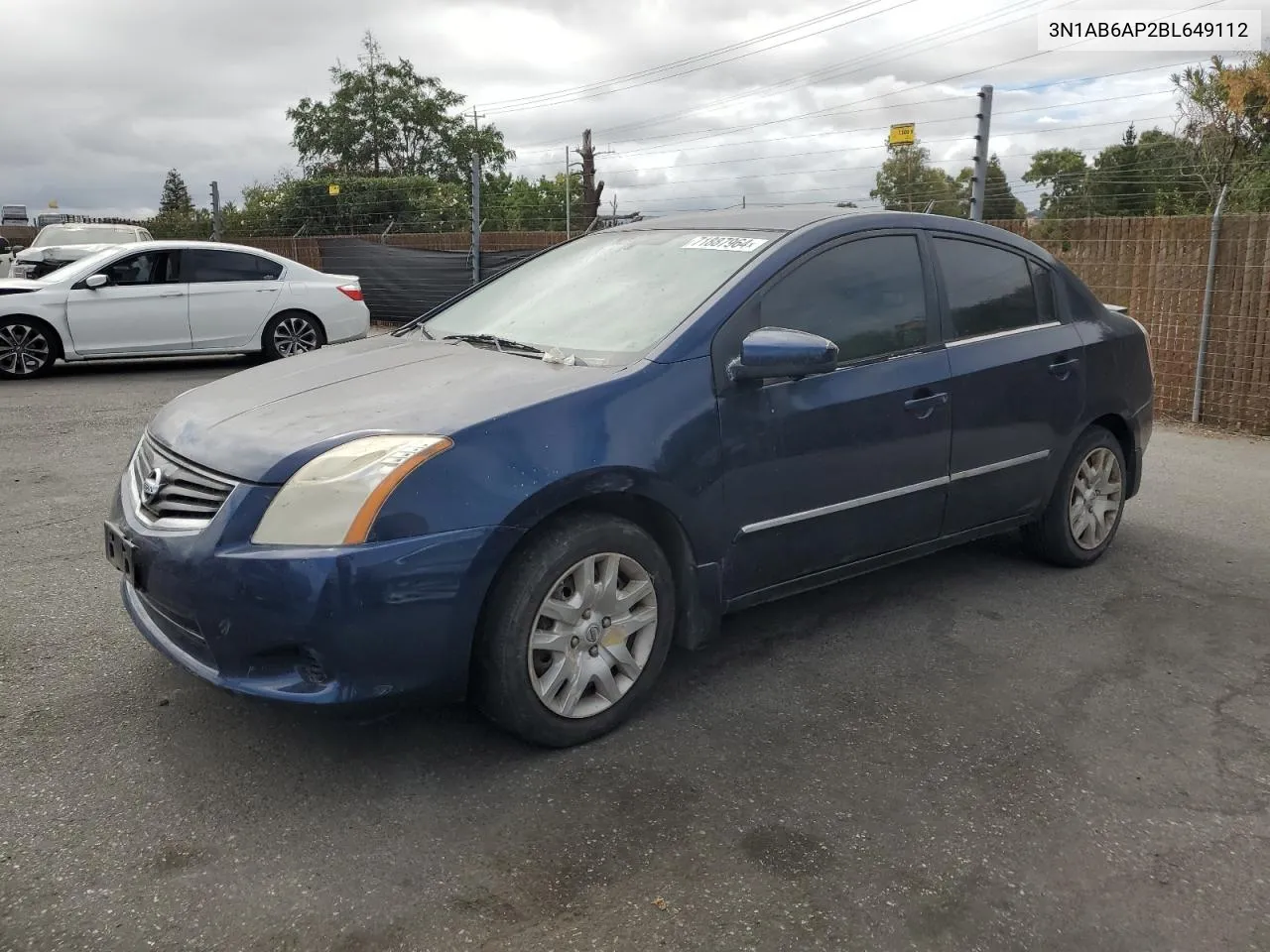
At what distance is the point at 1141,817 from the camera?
112 inches

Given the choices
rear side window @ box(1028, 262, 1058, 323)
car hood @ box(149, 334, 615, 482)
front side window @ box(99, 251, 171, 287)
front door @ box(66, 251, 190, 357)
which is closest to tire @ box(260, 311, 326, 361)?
front door @ box(66, 251, 190, 357)

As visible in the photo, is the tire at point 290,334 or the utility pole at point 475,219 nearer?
the tire at point 290,334

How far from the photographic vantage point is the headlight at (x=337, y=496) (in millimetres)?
2746

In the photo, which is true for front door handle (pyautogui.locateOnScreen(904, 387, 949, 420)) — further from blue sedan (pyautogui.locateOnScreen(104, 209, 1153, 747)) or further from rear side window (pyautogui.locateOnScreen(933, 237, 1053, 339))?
rear side window (pyautogui.locateOnScreen(933, 237, 1053, 339))

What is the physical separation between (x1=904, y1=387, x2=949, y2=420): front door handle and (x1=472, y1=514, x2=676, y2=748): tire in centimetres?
123

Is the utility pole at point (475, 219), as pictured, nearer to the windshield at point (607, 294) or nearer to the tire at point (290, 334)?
the tire at point (290, 334)

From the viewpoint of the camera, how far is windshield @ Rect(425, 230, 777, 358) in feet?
11.8

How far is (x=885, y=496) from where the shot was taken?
3.91 meters

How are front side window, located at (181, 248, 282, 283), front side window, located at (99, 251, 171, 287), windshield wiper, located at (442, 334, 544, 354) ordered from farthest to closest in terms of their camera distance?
front side window, located at (181, 248, 282, 283) → front side window, located at (99, 251, 171, 287) → windshield wiper, located at (442, 334, 544, 354)

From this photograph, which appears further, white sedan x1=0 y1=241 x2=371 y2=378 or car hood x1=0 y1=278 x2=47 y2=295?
white sedan x1=0 y1=241 x2=371 y2=378

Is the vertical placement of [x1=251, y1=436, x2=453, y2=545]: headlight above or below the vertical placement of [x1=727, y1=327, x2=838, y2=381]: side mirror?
below

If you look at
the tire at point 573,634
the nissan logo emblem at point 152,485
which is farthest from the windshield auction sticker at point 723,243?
the nissan logo emblem at point 152,485

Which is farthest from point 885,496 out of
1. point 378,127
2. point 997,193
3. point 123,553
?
point 378,127

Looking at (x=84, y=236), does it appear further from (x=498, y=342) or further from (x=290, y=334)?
(x=498, y=342)
